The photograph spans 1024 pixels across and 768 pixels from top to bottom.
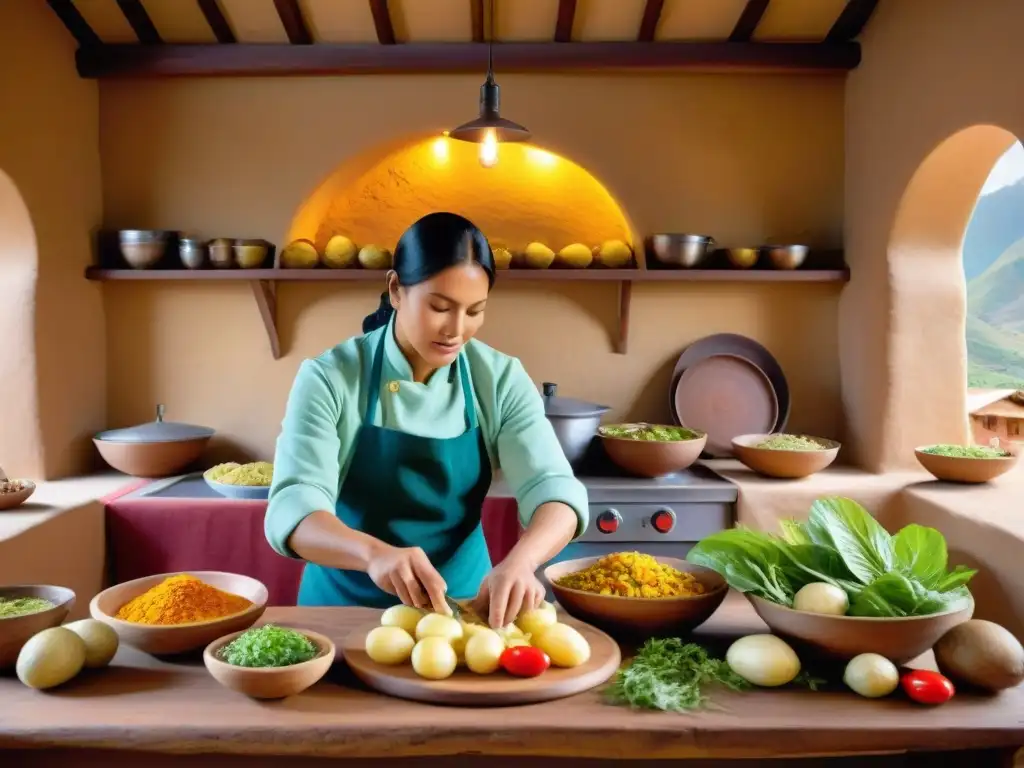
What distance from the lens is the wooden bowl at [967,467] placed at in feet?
10.9

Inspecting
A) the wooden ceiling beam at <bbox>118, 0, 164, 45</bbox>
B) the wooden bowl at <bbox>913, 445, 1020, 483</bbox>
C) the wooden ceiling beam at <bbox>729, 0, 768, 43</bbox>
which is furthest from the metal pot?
the wooden ceiling beam at <bbox>118, 0, 164, 45</bbox>

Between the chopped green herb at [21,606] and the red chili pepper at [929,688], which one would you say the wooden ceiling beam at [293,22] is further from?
the red chili pepper at [929,688]

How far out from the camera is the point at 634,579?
71.1 inches

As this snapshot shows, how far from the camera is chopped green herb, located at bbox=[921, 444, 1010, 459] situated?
3.35m

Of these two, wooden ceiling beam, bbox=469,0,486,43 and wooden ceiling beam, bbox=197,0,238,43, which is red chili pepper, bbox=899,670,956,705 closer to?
wooden ceiling beam, bbox=469,0,486,43

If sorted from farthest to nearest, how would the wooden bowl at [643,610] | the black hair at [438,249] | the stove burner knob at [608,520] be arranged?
the stove burner knob at [608,520], the black hair at [438,249], the wooden bowl at [643,610]

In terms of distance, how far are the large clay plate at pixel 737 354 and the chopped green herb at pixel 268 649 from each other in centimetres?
286


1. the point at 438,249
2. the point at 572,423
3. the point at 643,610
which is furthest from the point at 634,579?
the point at 572,423

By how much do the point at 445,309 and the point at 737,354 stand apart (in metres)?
2.65

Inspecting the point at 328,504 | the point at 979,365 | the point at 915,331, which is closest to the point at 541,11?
the point at 915,331

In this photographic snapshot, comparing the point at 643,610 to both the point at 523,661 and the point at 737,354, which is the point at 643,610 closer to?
the point at 523,661

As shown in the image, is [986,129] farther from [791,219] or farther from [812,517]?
Answer: [812,517]

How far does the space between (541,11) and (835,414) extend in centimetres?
232

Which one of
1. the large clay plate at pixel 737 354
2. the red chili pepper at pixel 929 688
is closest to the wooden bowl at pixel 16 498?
the large clay plate at pixel 737 354
